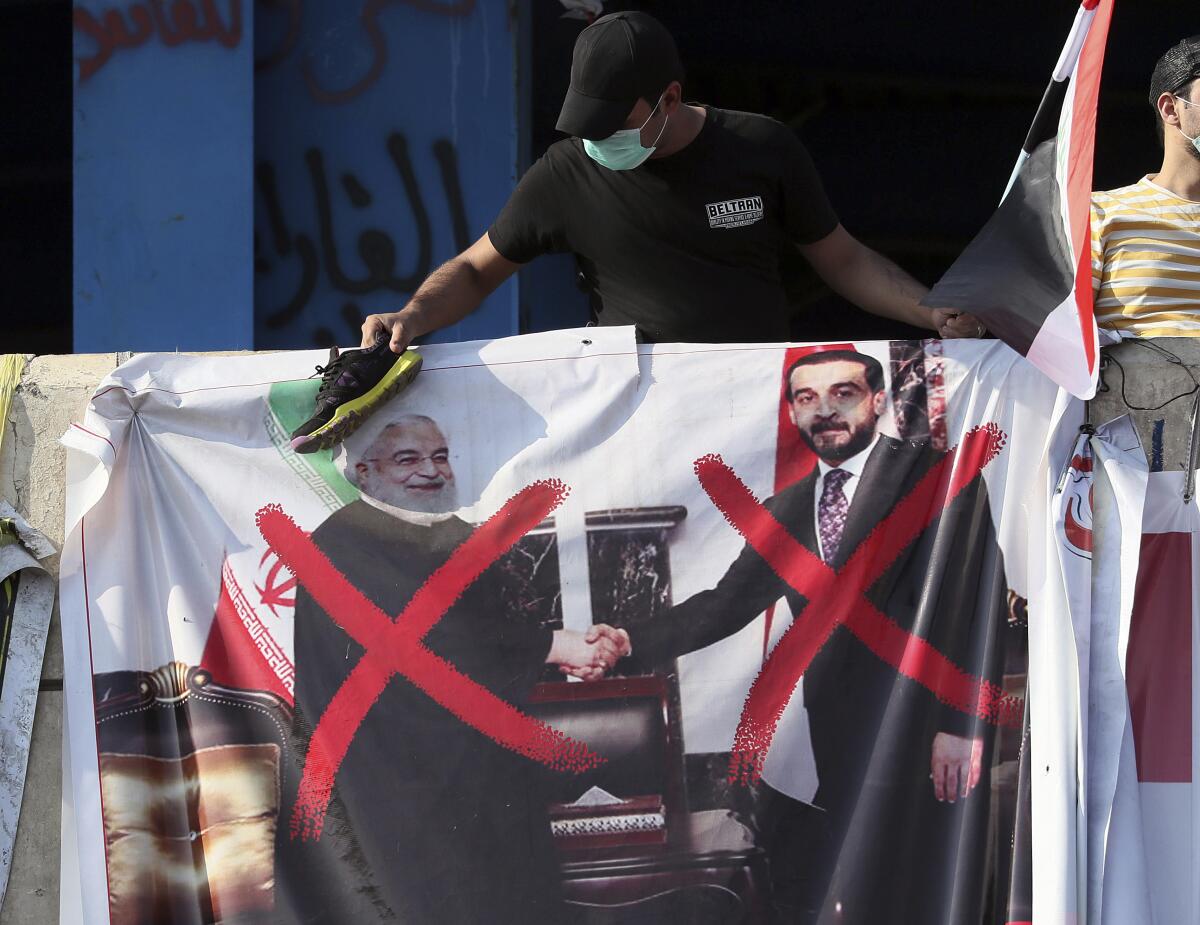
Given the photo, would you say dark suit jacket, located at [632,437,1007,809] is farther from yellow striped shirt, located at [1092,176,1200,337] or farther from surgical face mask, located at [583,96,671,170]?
surgical face mask, located at [583,96,671,170]

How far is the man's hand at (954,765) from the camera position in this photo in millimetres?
3125

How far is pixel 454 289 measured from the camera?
364 cm

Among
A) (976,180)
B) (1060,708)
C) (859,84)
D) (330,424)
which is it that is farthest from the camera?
(976,180)

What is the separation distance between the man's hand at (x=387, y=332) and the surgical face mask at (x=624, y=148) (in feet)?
2.08

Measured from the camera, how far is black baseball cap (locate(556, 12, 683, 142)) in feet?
11.3

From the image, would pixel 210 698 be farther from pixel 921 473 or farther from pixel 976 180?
pixel 976 180

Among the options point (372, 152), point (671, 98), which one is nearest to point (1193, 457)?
→ point (671, 98)

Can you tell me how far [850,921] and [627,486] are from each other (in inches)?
40.5

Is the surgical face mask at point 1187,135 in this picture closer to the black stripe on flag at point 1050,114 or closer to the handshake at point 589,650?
the black stripe on flag at point 1050,114

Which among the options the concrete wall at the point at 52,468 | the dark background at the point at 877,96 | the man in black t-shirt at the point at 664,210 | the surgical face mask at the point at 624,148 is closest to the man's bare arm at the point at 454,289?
the man in black t-shirt at the point at 664,210

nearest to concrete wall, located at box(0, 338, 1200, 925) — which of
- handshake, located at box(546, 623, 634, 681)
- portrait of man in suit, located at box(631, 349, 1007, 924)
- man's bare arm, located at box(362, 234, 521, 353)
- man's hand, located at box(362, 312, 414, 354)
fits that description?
portrait of man in suit, located at box(631, 349, 1007, 924)

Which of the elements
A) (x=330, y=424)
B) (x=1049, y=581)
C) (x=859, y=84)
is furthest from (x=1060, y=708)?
(x=859, y=84)

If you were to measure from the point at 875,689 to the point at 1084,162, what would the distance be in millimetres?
1213

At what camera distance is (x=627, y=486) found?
10.8 feet
